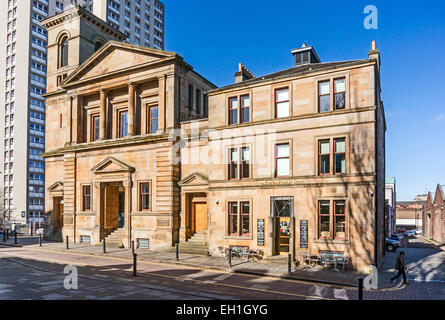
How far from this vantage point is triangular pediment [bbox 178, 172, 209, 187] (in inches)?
1026

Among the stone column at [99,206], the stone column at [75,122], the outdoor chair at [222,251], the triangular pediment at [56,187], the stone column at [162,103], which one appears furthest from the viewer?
the triangular pediment at [56,187]

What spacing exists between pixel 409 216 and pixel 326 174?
8821 cm

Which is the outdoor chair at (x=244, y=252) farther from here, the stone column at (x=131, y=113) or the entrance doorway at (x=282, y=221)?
the stone column at (x=131, y=113)

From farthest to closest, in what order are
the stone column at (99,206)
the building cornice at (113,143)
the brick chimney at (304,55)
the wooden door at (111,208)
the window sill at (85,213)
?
the window sill at (85,213) < the wooden door at (111,208) < the stone column at (99,206) < the building cornice at (113,143) < the brick chimney at (304,55)

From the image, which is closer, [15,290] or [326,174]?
[15,290]

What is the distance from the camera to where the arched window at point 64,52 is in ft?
121

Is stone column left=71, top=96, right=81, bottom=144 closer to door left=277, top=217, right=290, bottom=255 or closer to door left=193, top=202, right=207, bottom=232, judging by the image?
door left=193, top=202, right=207, bottom=232

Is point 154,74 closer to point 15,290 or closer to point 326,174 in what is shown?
point 326,174

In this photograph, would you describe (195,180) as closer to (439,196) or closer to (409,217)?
(439,196)

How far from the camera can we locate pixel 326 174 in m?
20.6

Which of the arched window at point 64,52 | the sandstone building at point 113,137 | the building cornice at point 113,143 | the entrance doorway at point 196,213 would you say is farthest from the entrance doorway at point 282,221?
the arched window at point 64,52

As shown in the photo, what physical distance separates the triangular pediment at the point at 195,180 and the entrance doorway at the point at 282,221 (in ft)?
19.2

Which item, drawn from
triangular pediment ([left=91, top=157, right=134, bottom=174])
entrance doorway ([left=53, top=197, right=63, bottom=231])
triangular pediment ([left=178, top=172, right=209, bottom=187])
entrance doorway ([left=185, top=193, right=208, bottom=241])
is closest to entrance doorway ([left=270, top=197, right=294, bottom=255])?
triangular pediment ([left=178, top=172, right=209, bottom=187])
